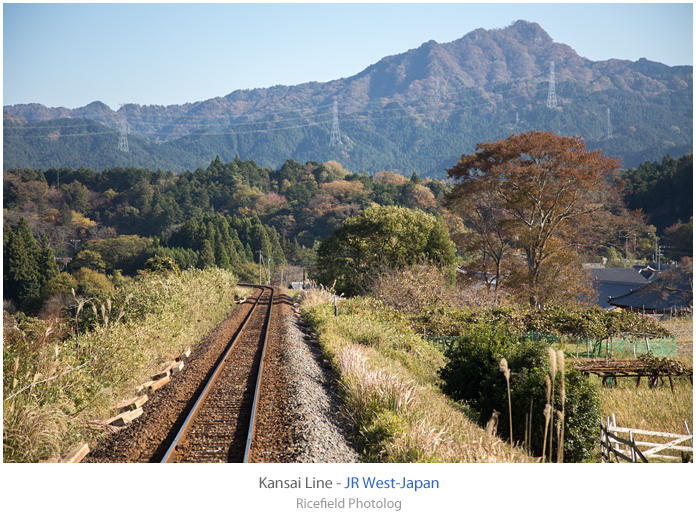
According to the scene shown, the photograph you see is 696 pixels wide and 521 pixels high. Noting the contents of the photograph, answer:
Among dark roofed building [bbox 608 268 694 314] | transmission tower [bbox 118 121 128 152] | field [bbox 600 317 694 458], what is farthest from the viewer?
transmission tower [bbox 118 121 128 152]

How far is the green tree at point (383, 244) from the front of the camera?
30.9 meters

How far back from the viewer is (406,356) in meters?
12.5

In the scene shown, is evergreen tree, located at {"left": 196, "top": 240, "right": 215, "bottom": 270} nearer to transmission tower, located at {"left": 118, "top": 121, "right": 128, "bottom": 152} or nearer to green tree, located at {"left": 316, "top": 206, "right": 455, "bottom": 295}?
green tree, located at {"left": 316, "top": 206, "right": 455, "bottom": 295}

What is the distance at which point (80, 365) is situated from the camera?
20.4 feet

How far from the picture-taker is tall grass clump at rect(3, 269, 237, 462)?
5059 mm

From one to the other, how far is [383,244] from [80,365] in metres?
26.1

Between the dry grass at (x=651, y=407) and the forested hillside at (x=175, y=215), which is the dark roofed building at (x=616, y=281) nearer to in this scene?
the forested hillside at (x=175, y=215)

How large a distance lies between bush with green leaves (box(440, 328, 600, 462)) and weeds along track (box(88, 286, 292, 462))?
10.1 ft

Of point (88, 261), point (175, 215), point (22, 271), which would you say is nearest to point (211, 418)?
point (22, 271)

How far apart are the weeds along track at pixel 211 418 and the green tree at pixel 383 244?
19.7 metres

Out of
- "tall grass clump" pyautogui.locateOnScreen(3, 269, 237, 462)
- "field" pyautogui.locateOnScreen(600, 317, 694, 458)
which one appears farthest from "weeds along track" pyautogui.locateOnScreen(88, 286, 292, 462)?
"field" pyautogui.locateOnScreen(600, 317, 694, 458)

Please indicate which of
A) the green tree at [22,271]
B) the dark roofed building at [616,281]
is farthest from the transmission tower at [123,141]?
the dark roofed building at [616,281]

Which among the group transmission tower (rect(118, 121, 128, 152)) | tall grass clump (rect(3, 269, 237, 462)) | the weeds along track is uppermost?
transmission tower (rect(118, 121, 128, 152))
